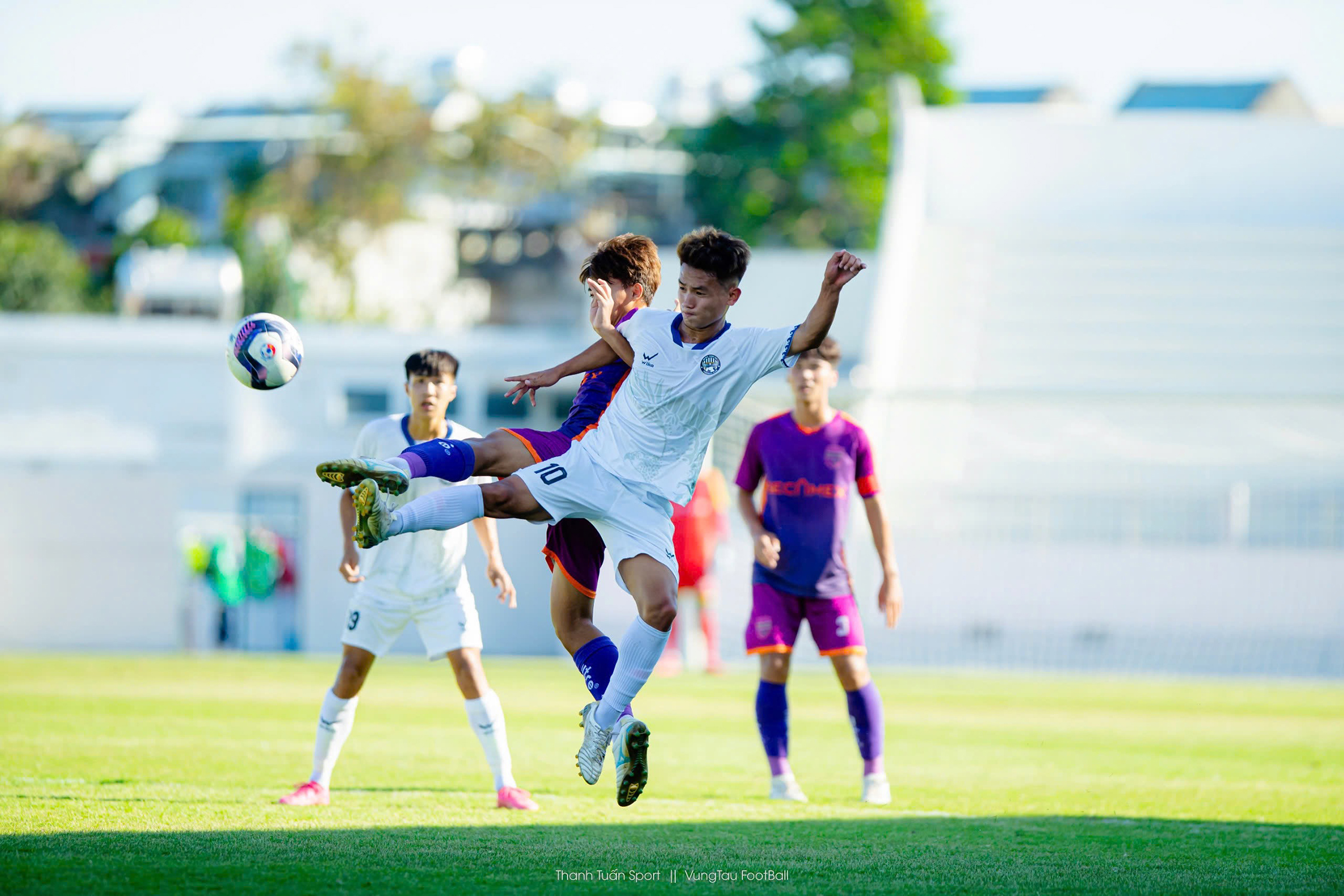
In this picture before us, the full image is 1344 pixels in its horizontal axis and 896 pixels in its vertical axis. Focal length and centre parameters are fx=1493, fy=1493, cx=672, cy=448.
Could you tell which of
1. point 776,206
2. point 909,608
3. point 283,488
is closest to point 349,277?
point 776,206

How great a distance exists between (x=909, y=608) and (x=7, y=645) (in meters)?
12.0

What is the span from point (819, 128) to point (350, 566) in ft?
153

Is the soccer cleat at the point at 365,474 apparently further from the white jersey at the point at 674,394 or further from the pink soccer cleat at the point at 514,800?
the pink soccer cleat at the point at 514,800

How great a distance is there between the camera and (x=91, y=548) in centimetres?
2017

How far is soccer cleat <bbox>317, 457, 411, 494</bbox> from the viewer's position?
5504 millimetres

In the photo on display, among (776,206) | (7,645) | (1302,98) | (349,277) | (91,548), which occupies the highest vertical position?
(1302,98)

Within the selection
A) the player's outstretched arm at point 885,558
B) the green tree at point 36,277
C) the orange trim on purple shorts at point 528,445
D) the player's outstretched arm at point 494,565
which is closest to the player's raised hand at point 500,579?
the player's outstretched arm at point 494,565

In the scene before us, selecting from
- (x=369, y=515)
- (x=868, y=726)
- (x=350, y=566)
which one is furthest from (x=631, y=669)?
(x=868, y=726)

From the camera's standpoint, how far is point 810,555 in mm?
7762

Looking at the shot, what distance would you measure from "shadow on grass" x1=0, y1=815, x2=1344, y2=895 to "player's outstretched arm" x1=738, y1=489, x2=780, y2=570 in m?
1.43

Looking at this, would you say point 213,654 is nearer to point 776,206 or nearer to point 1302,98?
point 776,206

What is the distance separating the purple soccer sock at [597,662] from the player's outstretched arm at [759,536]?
56.1 inches

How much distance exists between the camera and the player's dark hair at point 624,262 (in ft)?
20.6

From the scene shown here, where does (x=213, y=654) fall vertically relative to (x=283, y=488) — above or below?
below
